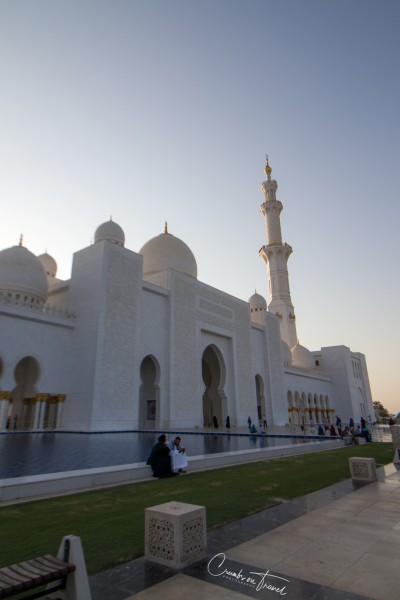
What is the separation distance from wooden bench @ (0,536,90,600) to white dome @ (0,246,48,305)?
15371 mm

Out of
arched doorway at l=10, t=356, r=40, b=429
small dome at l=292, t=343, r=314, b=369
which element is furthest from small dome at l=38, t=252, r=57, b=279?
small dome at l=292, t=343, r=314, b=369

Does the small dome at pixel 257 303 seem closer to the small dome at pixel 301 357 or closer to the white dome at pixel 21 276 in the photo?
the small dome at pixel 301 357

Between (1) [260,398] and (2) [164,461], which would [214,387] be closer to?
(1) [260,398]

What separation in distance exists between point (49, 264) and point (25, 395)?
11133mm

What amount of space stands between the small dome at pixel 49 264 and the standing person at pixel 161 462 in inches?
850

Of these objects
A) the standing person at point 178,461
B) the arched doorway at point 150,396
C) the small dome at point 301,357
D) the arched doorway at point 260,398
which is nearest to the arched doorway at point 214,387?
the arched doorway at point 260,398

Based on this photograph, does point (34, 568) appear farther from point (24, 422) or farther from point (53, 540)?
point (24, 422)

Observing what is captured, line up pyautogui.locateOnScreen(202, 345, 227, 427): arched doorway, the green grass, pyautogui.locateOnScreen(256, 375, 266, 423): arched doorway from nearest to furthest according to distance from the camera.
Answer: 1. the green grass
2. pyautogui.locateOnScreen(202, 345, 227, 427): arched doorway
3. pyautogui.locateOnScreen(256, 375, 266, 423): arched doorway

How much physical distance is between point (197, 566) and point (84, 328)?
14168 millimetres

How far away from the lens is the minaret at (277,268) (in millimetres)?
34312

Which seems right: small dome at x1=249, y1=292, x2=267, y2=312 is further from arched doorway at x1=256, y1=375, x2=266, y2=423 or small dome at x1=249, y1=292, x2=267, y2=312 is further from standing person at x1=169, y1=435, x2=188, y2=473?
standing person at x1=169, y1=435, x2=188, y2=473

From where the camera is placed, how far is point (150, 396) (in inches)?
774

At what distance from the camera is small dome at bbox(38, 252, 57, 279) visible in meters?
24.9

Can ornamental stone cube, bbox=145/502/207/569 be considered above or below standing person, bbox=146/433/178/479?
below
